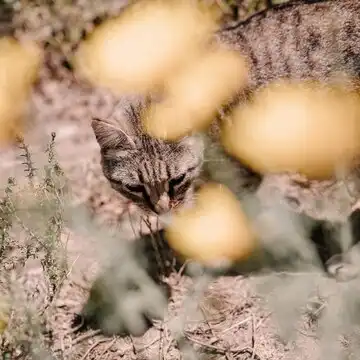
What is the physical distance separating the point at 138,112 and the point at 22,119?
137 cm

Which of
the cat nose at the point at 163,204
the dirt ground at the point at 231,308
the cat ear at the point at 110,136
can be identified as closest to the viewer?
the dirt ground at the point at 231,308

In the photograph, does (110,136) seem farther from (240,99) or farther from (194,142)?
(240,99)

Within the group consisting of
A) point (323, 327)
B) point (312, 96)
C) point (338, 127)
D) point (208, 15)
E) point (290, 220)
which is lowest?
point (323, 327)

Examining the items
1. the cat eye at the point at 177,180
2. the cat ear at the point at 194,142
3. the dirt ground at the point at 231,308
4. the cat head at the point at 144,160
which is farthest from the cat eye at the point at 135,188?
the dirt ground at the point at 231,308

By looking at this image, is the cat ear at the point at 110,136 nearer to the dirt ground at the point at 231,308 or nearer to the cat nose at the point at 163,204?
the cat nose at the point at 163,204

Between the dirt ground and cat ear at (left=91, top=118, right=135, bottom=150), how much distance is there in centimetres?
50

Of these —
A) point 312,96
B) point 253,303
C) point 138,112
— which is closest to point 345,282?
point 253,303

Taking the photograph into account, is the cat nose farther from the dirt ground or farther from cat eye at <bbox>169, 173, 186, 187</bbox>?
the dirt ground

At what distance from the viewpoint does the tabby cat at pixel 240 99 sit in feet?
7.47

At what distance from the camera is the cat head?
2271 millimetres

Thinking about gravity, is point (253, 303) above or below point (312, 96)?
below

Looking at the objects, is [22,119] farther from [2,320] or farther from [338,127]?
[338,127]

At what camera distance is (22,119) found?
3.40m

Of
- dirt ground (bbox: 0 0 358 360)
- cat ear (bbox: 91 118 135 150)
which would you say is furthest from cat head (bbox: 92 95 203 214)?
dirt ground (bbox: 0 0 358 360)
